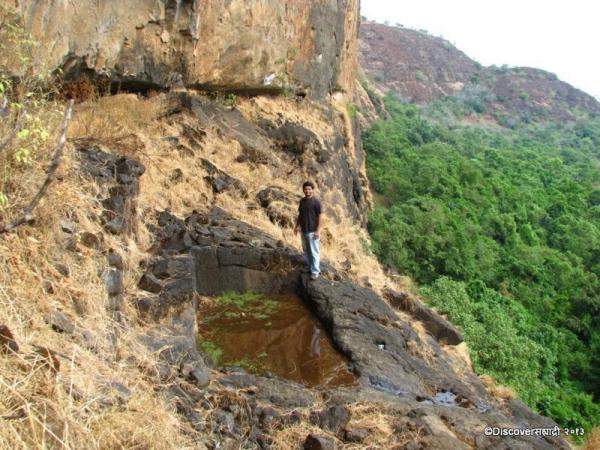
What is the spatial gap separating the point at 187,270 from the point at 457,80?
82180mm

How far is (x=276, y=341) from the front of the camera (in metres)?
6.01

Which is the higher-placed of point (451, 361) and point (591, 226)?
point (591, 226)

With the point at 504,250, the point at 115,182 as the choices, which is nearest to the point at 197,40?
the point at 115,182

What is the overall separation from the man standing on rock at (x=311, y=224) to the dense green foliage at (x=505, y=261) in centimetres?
552

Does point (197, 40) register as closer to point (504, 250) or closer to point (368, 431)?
point (368, 431)

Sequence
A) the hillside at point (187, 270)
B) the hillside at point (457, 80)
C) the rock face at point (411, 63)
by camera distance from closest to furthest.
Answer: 1. the hillside at point (187, 270)
2. the rock face at point (411, 63)
3. the hillside at point (457, 80)

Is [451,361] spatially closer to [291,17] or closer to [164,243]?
[164,243]

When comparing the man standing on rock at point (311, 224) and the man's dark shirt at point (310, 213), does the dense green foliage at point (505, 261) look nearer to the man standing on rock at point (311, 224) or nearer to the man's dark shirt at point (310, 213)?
the man standing on rock at point (311, 224)

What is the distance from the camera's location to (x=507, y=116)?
245 feet

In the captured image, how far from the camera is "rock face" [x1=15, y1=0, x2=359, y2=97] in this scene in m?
7.81

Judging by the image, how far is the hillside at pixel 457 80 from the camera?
73250 mm

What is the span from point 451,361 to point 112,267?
4.87 m

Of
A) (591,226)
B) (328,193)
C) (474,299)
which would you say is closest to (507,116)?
(591,226)

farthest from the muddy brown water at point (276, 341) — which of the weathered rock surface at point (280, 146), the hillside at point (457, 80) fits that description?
the hillside at point (457, 80)
